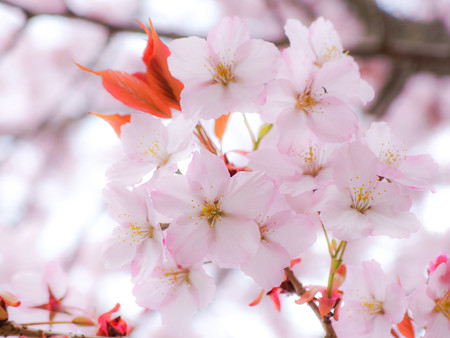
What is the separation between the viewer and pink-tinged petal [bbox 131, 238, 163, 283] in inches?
17.0

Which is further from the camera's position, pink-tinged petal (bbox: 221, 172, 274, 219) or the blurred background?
the blurred background

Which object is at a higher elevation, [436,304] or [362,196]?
[362,196]

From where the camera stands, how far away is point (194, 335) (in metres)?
2.92

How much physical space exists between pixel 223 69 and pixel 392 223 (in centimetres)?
23

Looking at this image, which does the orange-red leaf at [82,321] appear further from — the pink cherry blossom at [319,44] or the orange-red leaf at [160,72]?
the pink cherry blossom at [319,44]

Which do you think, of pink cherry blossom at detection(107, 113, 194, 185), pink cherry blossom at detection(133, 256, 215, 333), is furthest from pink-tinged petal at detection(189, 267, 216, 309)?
pink cherry blossom at detection(107, 113, 194, 185)

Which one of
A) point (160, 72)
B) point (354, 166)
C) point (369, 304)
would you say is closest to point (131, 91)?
point (160, 72)

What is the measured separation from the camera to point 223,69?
1.52 ft

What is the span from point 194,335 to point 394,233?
2.73 metres

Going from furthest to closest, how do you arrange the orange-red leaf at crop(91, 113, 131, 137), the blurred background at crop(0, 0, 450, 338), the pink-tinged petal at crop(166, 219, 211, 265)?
1. the blurred background at crop(0, 0, 450, 338)
2. the orange-red leaf at crop(91, 113, 131, 137)
3. the pink-tinged petal at crop(166, 219, 211, 265)

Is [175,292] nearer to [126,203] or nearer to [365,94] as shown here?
[126,203]

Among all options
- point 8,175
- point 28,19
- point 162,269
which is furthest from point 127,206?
point 8,175

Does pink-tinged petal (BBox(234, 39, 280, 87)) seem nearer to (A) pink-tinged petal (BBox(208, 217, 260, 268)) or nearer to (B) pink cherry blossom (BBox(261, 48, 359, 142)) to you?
(B) pink cherry blossom (BBox(261, 48, 359, 142))

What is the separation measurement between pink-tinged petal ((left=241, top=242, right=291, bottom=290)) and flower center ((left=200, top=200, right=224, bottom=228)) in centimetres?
5
